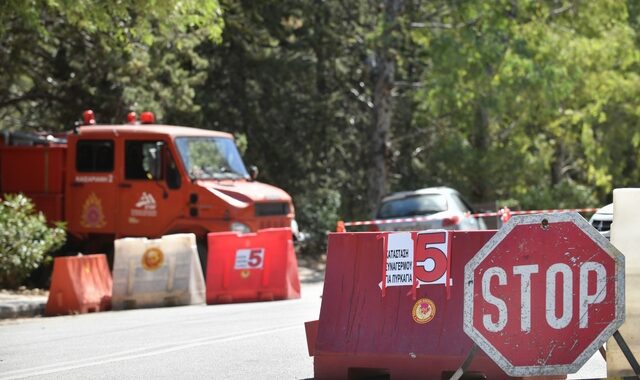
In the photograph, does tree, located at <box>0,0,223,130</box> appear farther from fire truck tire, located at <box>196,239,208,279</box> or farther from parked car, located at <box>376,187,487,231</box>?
parked car, located at <box>376,187,487,231</box>

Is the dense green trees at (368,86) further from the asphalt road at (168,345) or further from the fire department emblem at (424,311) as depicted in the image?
the fire department emblem at (424,311)

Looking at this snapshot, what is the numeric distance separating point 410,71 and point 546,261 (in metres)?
29.5

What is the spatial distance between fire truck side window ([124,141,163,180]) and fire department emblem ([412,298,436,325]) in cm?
1208

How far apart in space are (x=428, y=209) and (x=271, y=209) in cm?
288

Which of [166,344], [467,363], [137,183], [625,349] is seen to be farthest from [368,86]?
[625,349]

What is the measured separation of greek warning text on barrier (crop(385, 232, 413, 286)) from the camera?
331 inches

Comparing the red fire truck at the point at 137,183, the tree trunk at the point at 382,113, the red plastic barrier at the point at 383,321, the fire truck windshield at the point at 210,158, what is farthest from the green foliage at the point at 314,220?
the red plastic barrier at the point at 383,321

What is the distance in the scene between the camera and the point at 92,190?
2042cm

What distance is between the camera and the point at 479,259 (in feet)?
24.0

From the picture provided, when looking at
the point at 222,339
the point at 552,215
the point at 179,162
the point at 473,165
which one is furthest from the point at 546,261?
the point at 473,165

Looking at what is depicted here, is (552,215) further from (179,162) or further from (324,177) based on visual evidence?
(324,177)

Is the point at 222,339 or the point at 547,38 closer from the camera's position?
the point at 222,339

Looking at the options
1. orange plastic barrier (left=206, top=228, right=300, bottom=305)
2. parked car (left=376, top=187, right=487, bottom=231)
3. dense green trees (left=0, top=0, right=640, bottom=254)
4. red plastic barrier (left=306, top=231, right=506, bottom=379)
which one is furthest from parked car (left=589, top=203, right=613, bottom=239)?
dense green trees (left=0, top=0, right=640, bottom=254)

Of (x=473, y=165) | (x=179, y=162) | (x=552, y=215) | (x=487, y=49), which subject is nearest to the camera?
(x=552, y=215)
